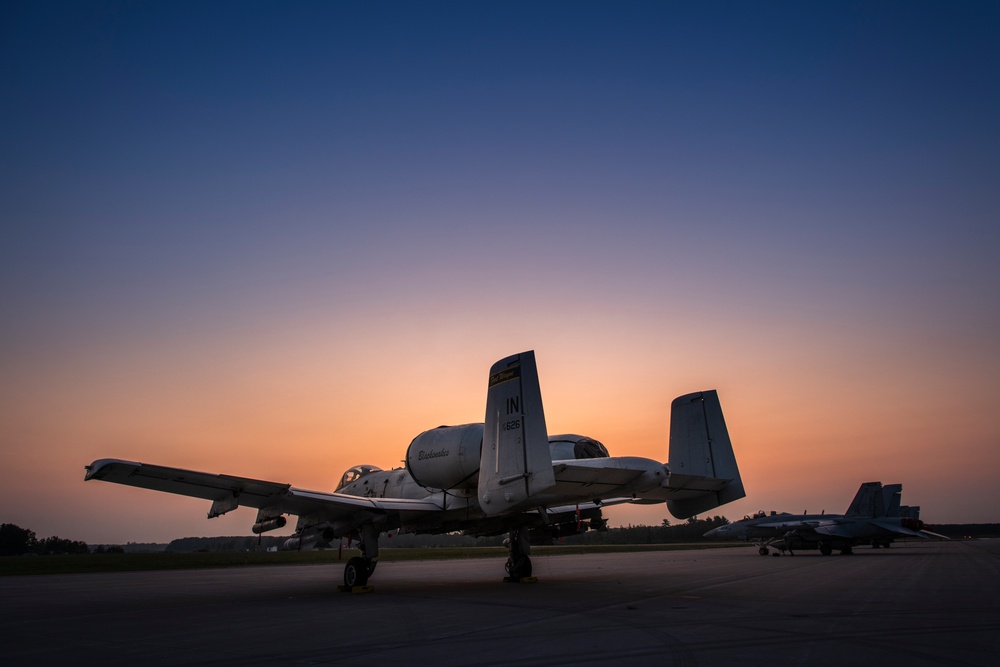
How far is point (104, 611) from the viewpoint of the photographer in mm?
12711

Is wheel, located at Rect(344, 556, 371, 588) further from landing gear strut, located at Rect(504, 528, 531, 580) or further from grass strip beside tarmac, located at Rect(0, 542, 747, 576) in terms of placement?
landing gear strut, located at Rect(504, 528, 531, 580)

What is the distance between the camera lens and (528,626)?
930 cm

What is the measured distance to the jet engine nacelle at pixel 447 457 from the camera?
14930mm

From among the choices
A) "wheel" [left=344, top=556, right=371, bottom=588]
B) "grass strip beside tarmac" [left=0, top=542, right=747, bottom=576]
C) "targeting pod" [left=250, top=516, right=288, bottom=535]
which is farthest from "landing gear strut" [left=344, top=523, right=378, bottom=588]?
"grass strip beside tarmac" [left=0, top=542, right=747, bottom=576]

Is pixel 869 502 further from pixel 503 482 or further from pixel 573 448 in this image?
pixel 503 482

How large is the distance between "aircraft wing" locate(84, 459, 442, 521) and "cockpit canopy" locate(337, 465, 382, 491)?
13.0 feet

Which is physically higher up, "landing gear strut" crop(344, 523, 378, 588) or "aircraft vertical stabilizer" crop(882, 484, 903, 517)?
"aircraft vertical stabilizer" crop(882, 484, 903, 517)

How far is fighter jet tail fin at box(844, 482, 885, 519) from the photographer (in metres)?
43.0

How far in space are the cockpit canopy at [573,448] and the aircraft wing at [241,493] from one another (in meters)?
3.80

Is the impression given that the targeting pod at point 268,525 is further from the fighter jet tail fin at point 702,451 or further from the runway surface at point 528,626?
the fighter jet tail fin at point 702,451

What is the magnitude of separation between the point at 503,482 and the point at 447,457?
3318mm

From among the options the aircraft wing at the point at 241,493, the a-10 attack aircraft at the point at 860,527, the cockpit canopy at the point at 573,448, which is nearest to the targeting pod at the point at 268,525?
the aircraft wing at the point at 241,493

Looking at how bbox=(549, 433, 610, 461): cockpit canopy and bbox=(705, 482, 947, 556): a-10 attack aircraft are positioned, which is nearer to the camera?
bbox=(549, 433, 610, 461): cockpit canopy

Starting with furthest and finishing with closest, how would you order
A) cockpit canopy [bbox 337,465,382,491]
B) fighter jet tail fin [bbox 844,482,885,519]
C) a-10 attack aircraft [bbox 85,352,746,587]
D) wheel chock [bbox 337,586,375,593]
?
fighter jet tail fin [bbox 844,482,885,519] < cockpit canopy [bbox 337,465,382,491] < wheel chock [bbox 337,586,375,593] < a-10 attack aircraft [bbox 85,352,746,587]
